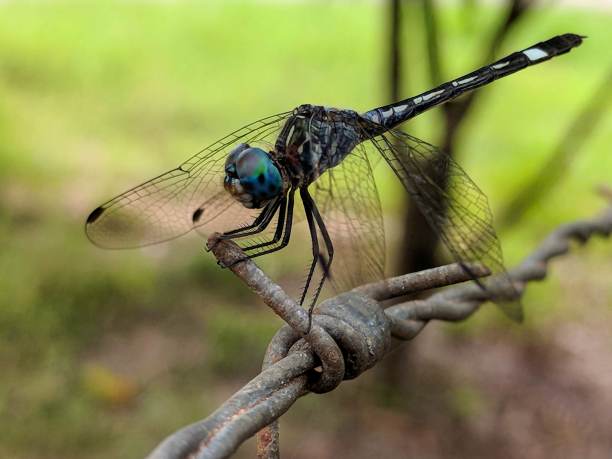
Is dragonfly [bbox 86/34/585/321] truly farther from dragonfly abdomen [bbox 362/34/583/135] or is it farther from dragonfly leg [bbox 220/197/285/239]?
dragonfly abdomen [bbox 362/34/583/135]

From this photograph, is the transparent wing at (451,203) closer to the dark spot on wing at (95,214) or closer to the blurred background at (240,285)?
the dark spot on wing at (95,214)

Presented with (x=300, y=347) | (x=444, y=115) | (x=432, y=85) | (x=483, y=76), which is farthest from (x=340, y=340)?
(x=444, y=115)

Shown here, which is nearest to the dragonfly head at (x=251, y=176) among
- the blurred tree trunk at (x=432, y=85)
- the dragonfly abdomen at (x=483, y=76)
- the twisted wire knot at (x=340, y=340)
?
the twisted wire knot at (x=340, y=340)

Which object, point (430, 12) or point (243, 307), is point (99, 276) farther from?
point (430, 12)

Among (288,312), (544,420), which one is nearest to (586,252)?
(544,420)

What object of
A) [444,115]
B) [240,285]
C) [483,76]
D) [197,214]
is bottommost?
[197,214]

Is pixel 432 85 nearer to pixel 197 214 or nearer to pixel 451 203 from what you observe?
pixel 451 203

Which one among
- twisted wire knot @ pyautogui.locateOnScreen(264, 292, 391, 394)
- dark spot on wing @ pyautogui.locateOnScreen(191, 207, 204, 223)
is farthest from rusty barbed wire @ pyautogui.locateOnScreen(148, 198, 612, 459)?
dark spot on wing @ pyautogui.locateOnScreen(191, 207, 204, 223)
